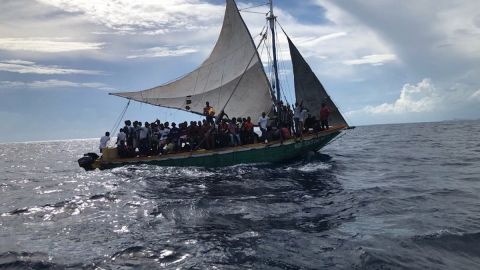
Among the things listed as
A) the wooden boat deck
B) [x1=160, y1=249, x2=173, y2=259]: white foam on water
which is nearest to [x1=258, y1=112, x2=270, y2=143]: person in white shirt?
the wooden boat deck

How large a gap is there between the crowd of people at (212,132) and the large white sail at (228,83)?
1.88 meters

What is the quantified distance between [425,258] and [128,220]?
8.35 m

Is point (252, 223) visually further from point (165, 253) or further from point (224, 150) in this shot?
point (224, 150)

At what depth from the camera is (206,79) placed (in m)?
31.1

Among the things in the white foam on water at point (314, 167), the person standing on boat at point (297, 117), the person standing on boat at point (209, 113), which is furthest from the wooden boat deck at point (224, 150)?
the person standing on boat at point (209, 113)

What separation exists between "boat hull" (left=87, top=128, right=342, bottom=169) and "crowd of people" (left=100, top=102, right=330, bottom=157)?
2.07 feet

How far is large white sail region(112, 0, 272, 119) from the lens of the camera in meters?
27.8

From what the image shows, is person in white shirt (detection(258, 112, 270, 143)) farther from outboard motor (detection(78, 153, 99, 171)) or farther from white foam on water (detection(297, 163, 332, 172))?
outboard motor (detection(78, 153, 99, 171))

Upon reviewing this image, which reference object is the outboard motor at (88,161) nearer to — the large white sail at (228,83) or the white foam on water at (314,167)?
the large white sail at (228,83)

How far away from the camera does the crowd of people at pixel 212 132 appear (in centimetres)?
2503

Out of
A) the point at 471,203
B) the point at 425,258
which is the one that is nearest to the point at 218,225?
the point at 425,258

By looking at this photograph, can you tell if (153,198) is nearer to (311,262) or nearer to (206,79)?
(311,262)

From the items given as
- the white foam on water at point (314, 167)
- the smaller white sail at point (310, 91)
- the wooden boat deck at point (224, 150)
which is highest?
the smaller white sail at point (310, 91)

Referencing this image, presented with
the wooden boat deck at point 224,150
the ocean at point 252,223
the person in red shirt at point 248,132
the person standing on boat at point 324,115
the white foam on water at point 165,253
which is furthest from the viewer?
the person in red shirt at point 248,132
